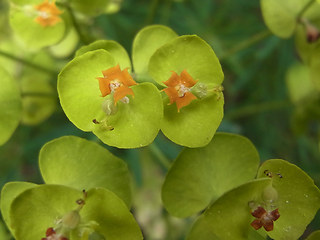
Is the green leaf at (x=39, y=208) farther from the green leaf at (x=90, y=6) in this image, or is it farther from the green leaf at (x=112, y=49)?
the green leaf at (x=90, y=6)

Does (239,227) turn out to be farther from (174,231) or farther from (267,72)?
(267,72)

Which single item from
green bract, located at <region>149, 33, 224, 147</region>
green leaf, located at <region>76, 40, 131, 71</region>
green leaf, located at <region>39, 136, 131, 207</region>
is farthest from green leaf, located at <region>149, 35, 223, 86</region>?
green leaf, located at <region>39, 136, 131, 207</region>

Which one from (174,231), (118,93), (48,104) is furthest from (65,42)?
(174,231)

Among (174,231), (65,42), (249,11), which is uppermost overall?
(65,42)

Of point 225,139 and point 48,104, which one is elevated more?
point 225,139

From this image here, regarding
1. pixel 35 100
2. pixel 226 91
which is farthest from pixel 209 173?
pixel 226 91

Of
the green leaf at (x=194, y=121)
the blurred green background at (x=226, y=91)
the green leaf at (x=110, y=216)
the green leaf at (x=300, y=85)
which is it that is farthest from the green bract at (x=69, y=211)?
the green leaf at (x=300, y=85)

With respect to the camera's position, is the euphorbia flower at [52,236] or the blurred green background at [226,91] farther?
the blurred green background at [226,91]
